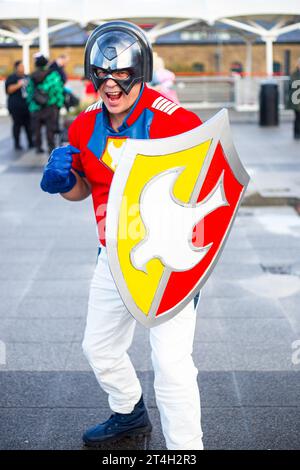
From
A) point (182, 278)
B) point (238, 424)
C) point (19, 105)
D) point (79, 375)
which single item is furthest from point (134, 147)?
point (19, 105)

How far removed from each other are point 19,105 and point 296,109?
4.94 metres

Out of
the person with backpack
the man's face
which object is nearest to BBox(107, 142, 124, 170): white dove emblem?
the man's face

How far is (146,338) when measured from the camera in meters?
5.30

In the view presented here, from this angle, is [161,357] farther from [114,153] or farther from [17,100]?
[17,100]

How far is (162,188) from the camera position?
10.6 ft

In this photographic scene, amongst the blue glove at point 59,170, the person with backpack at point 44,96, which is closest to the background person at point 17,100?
the person with backpack at point 44,96

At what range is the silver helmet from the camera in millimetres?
3387

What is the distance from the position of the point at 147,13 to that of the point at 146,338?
23.9 m

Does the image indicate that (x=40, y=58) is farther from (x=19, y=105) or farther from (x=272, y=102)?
(x=272, y=102)

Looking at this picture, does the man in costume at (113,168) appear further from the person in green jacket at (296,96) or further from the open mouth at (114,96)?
the person in green jacket at (296,96)

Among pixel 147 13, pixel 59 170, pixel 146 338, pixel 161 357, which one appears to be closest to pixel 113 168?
pixel 59 170

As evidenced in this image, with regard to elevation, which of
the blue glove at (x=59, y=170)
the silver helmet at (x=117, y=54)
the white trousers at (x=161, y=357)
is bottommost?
the white trousers at (x=161, y=357)

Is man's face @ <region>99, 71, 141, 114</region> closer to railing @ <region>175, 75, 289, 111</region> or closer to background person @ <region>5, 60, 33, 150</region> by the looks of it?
background person @ <region>5, 60, 33, 150</region>

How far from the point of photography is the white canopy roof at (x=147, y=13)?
2697cm
